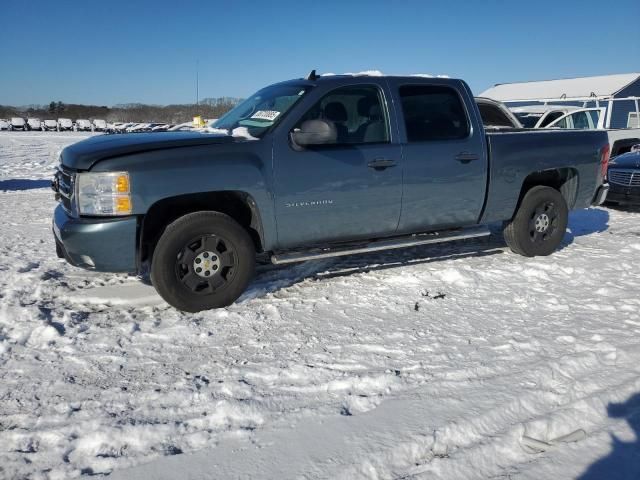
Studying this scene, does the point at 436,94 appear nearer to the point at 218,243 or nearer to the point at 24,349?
the point at 218,243

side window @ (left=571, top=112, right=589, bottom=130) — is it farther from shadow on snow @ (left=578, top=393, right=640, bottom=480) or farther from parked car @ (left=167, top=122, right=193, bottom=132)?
shadow on snow @ (left=578, top=393, right=640, bottom=480)

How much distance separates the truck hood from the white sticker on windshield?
0.39 m

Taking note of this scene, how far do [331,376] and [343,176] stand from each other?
1.91 meters

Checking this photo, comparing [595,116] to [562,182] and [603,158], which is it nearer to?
[603,158]

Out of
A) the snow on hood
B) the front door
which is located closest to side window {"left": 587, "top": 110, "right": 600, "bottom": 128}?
the front door

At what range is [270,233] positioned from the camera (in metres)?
4.48

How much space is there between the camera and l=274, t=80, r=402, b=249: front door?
4.45 m

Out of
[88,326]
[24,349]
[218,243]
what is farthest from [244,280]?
[24,349]

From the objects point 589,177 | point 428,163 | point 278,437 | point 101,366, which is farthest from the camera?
point 589,177

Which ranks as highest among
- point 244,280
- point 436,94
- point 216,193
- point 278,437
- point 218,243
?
point 436,94

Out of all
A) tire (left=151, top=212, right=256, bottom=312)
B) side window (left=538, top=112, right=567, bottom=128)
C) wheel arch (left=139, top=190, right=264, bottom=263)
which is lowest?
tire (left=151, top=212, right=256, bottom=312)

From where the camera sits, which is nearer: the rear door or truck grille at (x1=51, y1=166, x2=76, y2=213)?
truck grille at (x1=51, y1=166, x2=76, y2=213)

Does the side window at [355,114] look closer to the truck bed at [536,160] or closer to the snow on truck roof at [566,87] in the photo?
the truck bed at [536,160]

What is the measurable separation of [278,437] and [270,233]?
6.76ft
